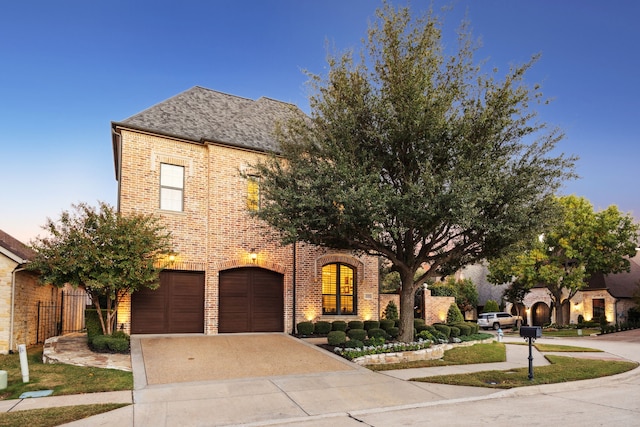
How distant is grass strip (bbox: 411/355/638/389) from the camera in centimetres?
1115

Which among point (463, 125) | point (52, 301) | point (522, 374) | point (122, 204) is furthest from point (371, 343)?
point (52, 301)

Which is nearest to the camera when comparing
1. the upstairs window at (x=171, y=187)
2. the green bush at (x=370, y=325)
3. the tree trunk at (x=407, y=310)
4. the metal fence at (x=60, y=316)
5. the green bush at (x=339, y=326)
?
the tree trunk at (x=407, y=310)

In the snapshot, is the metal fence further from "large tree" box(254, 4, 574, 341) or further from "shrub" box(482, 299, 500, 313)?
"shrub" box(482, 299, 500, 313)

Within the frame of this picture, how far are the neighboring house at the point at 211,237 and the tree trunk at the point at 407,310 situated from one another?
2459 mm

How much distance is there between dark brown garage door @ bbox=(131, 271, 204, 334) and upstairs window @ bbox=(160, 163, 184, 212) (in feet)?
8.20

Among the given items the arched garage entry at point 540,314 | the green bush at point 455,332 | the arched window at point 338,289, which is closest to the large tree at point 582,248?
the arched garage entry at point 540,314

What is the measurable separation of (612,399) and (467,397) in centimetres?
280

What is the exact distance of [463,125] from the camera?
13.6 metres

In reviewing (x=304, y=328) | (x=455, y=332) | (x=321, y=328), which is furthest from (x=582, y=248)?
(x=304, y=328)

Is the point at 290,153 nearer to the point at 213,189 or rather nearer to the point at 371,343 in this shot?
the point at 213,189

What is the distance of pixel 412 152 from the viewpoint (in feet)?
46.2

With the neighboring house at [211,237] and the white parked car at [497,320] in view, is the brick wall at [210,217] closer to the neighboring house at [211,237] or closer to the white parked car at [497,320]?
the neighboring house at [211,237]

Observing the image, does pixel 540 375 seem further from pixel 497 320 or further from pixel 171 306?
pixel 497 320

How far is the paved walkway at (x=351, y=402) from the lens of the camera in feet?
26.6
